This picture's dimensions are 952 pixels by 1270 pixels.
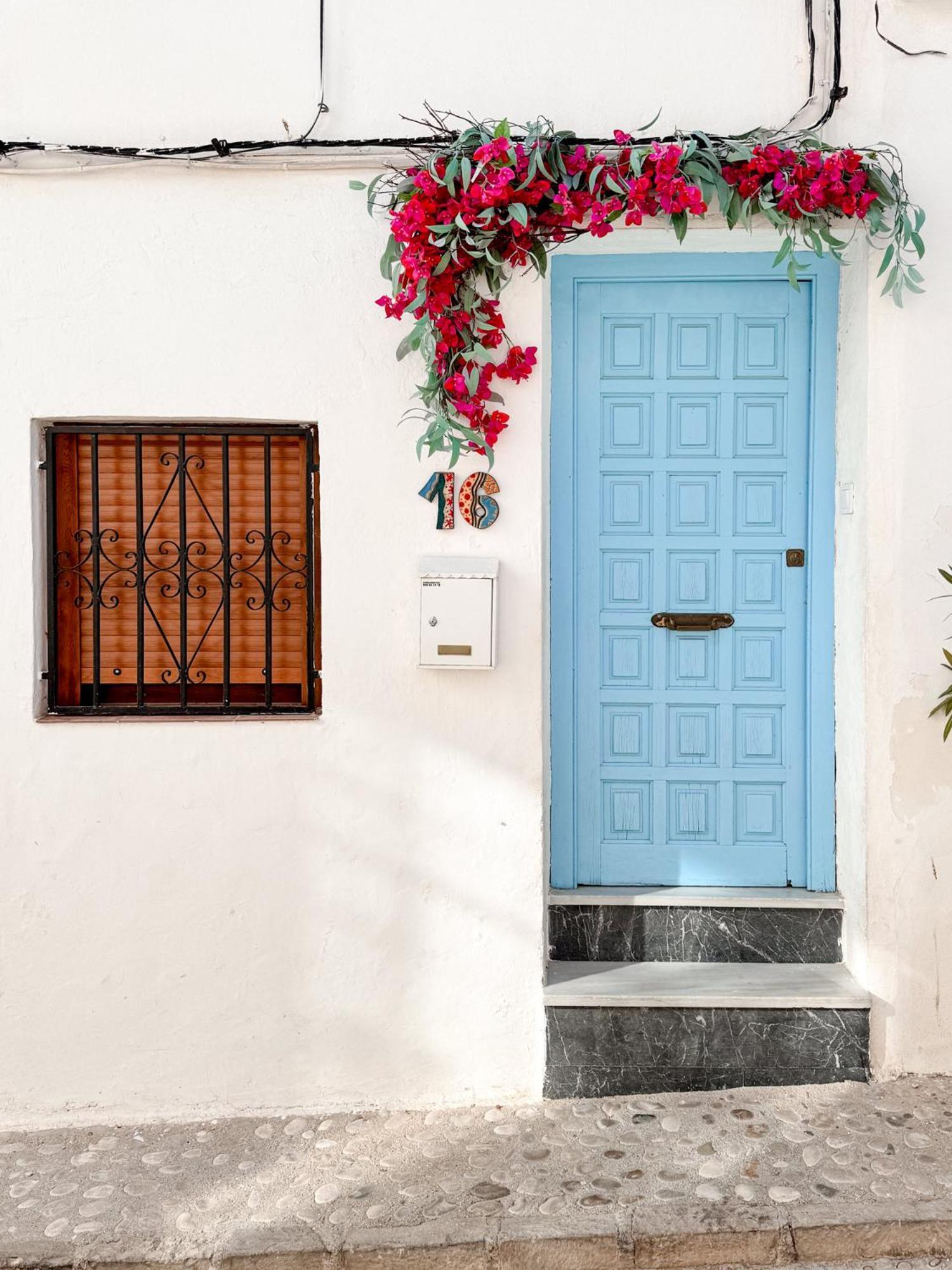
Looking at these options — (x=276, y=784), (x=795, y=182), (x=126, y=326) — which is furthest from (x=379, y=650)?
(x=795, y=182)

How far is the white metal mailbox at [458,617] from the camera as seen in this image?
3.57 metres

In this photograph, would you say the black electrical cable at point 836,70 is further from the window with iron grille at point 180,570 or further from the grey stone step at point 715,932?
the grey stone step at point 715,932

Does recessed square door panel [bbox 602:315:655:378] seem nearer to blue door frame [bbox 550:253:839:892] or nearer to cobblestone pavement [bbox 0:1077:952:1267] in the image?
blue door frame [bbox 550:253:839:892]

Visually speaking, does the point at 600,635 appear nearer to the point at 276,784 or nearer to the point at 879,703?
the point at 879,703

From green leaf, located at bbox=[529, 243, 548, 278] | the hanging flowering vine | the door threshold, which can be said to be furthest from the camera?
the door threshold

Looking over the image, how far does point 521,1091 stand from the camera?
3.71 m

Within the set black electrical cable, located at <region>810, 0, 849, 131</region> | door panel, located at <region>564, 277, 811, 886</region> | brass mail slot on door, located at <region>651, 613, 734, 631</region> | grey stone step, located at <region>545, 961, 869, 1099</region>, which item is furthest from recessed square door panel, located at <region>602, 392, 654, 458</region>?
grey stone step, located at <region>545, 961, 869, 1099</region>

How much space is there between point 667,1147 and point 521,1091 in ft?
1.94

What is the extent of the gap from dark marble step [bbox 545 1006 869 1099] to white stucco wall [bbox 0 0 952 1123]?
0.13 m

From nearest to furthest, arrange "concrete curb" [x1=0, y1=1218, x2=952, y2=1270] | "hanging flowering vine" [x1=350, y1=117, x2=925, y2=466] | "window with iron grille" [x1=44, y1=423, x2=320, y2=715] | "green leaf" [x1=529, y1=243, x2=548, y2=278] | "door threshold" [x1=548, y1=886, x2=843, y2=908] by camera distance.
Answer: "concrete curb" [x1=0, y1=1218, x2=952, y2=1270], "hanging flowering vine" [x1=350, y1=117, x2=925, y2=466], "green leaf" [x1=529, y1=243, x2=548, y2=278], "window with iron grille" [x1=44, y1=423, x2=320, y2=715], "door threshold" [x1=548, y1=886, x2=843, y2=908]

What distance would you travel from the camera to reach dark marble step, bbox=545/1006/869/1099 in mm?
3648

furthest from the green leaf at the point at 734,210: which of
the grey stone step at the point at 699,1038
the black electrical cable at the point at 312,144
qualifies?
the grey stone step at the point at 699,1038

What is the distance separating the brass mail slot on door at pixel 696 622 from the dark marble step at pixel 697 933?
1060 mm

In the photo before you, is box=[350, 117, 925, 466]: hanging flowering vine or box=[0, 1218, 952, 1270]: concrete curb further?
box=[350, 117, 925, 466]: hanging flowering vine
